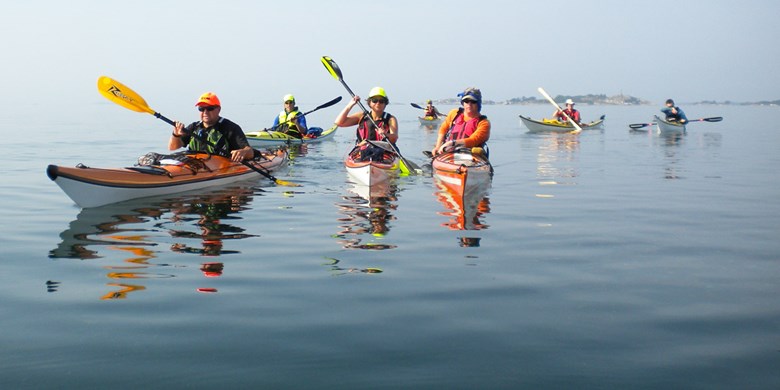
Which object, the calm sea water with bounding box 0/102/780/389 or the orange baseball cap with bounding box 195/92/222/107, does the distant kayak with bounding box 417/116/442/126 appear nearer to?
the calm sea water with bounding box 0/102/780/389

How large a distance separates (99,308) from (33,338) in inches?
29.5

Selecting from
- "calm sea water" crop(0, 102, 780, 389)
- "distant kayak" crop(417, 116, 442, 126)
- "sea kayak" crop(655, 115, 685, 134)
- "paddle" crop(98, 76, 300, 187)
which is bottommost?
"calm sea water" crop(0, 102, 780, 389)

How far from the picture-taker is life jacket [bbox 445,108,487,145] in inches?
559

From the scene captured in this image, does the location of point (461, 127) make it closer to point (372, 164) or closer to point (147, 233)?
point (372, 164)

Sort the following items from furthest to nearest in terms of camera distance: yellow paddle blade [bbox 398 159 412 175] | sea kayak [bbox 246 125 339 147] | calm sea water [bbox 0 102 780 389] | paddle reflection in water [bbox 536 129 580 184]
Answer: sea kayak [bbox 246 125 339 147]
paddle reflection in water [bbox 536 129 580 184]
yellow paddle blade [bbox 398 159 412 175]
calm sea water [bbox 0 102 780 389]

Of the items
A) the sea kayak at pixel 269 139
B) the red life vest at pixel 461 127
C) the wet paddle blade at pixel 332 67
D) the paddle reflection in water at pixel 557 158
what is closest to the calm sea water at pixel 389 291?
the red life vest at pixel 461 127

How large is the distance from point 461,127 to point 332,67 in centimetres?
419

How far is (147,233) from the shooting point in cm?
882

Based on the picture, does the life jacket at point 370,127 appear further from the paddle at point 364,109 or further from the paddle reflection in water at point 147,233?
the paddle reflection in water at point 147,233

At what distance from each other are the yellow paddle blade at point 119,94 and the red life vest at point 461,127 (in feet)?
19.0

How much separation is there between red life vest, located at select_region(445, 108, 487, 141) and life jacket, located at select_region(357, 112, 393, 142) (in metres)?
1.34

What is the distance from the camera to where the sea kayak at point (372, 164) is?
535 inches

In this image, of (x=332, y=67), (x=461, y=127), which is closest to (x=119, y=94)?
(x=332, y=67)

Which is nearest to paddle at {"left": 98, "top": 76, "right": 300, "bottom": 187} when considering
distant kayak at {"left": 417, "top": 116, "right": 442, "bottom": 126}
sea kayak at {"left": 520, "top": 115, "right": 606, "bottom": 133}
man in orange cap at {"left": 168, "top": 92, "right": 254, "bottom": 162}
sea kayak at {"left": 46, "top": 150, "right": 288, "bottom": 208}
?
man in orange cap at {"left": 168, "top": 92, "right": 254, "bottom": 162}
